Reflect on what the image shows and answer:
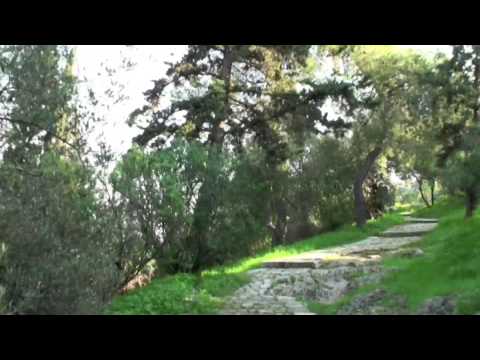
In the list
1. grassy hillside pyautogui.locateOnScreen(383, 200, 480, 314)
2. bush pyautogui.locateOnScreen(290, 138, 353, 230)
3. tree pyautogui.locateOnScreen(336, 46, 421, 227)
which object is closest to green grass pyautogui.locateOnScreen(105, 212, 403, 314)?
grassy hillside pyautogui.locateOnScreen(383, 200, 480, 314)

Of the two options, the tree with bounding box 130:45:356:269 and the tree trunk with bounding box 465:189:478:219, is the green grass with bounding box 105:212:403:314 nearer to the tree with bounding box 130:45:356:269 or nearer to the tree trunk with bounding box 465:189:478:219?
the tree with bounding box 130:45:356:269

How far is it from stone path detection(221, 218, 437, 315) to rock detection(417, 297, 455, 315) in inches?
62.9

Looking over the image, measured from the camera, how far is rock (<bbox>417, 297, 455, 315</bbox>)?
5.91 metres

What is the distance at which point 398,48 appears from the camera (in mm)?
18062

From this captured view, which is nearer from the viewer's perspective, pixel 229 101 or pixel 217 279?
pixel 217 279

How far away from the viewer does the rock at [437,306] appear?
19.4 ft

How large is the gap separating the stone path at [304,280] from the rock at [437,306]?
62.9 inches

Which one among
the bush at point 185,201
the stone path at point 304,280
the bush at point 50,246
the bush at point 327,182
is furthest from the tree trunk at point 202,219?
the bush at point 327,182

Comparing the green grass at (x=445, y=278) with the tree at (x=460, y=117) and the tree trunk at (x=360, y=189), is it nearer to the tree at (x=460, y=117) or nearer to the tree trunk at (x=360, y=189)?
the tree at (x=460, y=117)

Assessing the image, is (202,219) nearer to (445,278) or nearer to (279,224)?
(445,278)

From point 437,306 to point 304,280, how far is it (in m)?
4.01
